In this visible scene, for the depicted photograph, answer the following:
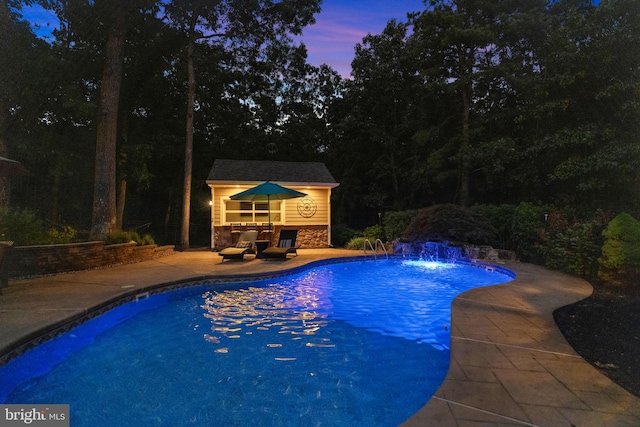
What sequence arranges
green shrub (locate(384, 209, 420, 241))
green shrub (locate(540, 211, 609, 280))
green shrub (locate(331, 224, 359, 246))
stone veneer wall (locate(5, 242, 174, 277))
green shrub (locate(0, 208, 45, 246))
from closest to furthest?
stone veneer wall (locate(5, 242, 174, 277)), green shrub (locate(540, 211, 609, 280)), green shrub (locate(0, 208, 45, 246)), green shrub (locate(384, 209, 420, 241)), green shrub (locate(331, 224, 359, 246))

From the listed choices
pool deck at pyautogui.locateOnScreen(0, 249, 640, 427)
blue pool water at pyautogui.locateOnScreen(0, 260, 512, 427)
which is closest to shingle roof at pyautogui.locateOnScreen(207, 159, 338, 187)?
pool deck at pyautogui.locateOnScreen(0, 249, 640, 427)

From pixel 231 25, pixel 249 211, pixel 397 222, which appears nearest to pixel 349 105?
pixel 231 25

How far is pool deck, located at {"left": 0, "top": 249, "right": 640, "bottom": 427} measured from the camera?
89.6 inches

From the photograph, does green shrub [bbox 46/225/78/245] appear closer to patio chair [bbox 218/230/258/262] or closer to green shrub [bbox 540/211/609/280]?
patio chair [bbox 218/230/258/262]

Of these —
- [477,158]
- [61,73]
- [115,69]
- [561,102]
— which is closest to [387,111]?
[477,158]

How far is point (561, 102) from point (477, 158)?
3.58 meters

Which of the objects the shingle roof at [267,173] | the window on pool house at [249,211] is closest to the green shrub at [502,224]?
the shingle roof at [267,173]

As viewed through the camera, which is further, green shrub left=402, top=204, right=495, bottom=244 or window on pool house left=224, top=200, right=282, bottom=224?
window on pool house left=224, top=200, right=282, bottom=224

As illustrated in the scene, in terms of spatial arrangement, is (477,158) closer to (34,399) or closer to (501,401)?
(501,401)

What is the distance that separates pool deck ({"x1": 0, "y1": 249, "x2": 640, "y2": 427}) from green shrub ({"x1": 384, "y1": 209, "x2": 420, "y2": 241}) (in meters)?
6.20

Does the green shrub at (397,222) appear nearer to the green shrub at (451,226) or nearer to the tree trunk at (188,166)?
the green shrub at (451,226)

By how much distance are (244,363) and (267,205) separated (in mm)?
11576

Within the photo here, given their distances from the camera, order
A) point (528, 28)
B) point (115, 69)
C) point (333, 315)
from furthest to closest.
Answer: point (528, 28)
point (115, 69)
point (333, 315)

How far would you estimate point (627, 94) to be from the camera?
10.7 meters
